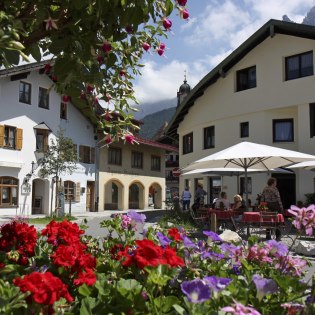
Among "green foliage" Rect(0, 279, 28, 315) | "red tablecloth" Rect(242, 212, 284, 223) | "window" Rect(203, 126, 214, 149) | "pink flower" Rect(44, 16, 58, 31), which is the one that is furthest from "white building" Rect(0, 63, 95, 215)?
"green foliage" Rect(0, 279, 28, 315)

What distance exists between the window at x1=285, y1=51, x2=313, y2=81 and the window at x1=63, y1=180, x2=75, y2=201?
17955mm

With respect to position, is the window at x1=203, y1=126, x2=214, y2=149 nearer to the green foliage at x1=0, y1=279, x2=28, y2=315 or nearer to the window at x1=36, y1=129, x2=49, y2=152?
the window at x1=36, y1=129, x2=49, y2=152

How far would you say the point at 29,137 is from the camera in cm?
2878

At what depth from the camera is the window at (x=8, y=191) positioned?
27.1 meters

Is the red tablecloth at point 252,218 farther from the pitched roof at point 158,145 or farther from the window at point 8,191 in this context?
the pitched roof at point 158,145

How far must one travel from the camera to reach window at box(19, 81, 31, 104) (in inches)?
1124

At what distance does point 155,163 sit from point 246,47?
22134 millimetres

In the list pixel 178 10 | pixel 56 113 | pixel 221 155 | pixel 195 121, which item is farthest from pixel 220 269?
pixel 56 113

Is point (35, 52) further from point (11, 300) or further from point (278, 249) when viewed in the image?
point (278, 249)

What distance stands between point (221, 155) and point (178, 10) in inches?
332

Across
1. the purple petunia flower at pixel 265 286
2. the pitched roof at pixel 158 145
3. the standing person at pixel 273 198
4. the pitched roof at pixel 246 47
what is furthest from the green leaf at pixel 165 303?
the pitched roof at pixel 158 145

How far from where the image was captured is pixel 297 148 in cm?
2031

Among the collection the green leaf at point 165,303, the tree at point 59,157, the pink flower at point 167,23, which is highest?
the tree at point 59,157

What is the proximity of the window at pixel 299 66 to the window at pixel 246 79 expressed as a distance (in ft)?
6.31
